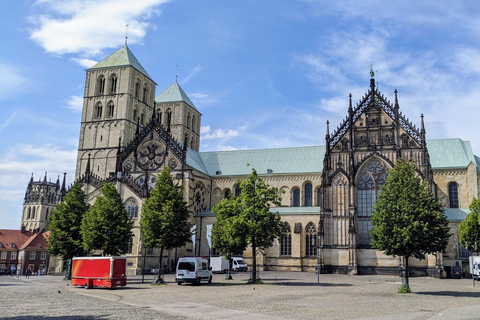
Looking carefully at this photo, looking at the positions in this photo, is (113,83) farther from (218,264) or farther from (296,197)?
(218,264)

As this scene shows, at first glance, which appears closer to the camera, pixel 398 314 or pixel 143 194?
pixel 398 314

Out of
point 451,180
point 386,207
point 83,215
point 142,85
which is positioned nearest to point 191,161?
point 142,85

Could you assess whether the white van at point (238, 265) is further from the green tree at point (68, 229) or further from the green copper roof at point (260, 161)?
the green tree at point (68, 229)

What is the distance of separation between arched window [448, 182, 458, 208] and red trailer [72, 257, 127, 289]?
46125mm

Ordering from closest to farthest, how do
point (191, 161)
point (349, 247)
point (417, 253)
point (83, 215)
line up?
point (417, 253)
point (83, 215)
point (349, 247)
point (191, 161)

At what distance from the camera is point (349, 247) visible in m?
55.9

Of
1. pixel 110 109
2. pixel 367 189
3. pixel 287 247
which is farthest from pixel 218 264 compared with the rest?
pixel 110 109

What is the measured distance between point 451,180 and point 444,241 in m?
31.7

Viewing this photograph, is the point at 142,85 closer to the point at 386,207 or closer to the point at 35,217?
the point at 386,207

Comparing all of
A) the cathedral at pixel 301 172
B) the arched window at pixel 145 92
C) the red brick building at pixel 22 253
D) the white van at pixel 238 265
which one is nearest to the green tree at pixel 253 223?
the cathedral at pixel 301 172

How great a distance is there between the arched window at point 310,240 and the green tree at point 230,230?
839 inches

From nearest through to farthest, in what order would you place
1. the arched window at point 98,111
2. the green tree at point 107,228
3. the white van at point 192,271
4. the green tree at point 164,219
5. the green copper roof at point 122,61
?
1. the white van at point 192,271
2. the green tree at point 164,219
3. the green tree at point 107,228
4. the arched window at point 98,111
5. the green copper roof at point 122,61

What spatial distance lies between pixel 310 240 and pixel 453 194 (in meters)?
20.8

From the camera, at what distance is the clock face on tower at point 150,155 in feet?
220
